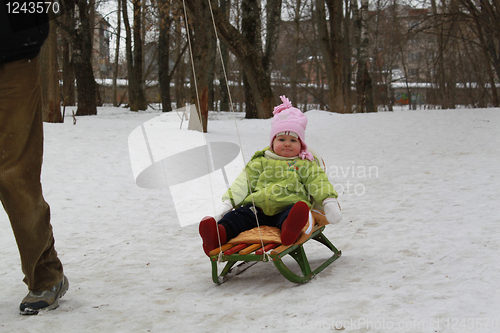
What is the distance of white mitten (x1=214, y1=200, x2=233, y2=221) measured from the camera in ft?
11.0

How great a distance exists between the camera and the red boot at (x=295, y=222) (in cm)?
296

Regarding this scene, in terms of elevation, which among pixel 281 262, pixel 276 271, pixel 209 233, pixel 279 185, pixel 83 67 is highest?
pixel 83 67

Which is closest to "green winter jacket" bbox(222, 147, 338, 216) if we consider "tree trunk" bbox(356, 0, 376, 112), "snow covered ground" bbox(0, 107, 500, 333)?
"snow covered ground" bbox(0, 107, 500, 333)

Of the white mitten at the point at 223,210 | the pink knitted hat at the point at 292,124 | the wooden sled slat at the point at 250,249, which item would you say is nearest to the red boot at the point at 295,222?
the wooden sled slat at the point at 250,249

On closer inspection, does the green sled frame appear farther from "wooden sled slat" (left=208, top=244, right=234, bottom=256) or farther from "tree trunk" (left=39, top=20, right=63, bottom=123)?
"tree trunk" (left=39, top=20, right=63, bottom=123)

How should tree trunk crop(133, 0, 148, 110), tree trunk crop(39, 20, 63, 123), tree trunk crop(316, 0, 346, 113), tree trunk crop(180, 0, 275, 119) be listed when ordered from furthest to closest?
tree trunk crop(133, 0, 148, 110) → tree trunk crop(316, 0, 346, 113) → tree trunk crop(180, 0, 275, 119) → tree trunk crop(39, 20, 63, 123)

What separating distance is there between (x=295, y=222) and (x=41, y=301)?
1.56 metres

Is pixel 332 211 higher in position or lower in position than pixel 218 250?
higher

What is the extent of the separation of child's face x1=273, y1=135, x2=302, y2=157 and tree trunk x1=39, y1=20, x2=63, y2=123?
7.06 m

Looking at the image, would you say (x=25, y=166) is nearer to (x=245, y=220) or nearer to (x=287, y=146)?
(x=245, y=220)

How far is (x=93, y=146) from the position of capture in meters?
7.95

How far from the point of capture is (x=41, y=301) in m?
2.61

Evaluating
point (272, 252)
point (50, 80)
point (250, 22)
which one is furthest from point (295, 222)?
point (250, 22)

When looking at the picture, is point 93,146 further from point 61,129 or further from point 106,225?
point 106,225
